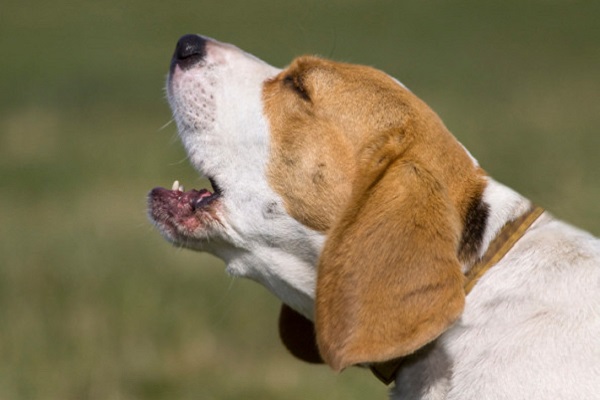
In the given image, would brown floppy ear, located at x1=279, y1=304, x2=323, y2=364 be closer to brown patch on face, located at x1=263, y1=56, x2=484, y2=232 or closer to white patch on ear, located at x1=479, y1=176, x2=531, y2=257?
brown patch on face, located at x1=263, y1=56, x2=484, y2=232

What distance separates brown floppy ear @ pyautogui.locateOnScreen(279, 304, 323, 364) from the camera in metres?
5.02

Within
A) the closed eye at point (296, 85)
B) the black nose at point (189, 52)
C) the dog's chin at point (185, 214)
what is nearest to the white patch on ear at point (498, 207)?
the closed eye at point (296, 85)

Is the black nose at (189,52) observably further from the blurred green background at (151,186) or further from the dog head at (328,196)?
the blurred green background at (151,186)

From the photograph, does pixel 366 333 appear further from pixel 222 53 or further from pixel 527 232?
pixel 222 53

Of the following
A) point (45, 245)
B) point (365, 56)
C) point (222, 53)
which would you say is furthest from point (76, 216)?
point (365, 56)

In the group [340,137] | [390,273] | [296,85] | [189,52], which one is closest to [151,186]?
[189,52]

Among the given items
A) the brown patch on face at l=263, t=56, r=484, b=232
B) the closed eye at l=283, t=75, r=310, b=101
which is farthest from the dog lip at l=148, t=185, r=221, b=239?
the closed eye at l=283, t=75, r=310, b=101

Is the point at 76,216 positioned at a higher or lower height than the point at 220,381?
lower

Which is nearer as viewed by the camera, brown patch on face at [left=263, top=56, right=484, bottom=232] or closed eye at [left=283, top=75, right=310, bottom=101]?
brown patch on face at [left=263, top=56, right=484, bottom=232]

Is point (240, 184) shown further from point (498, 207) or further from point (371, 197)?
point (498, 207)

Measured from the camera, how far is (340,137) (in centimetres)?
450

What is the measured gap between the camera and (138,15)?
41125mm

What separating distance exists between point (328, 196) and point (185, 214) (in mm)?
690

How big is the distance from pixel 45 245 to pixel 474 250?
5712mm
